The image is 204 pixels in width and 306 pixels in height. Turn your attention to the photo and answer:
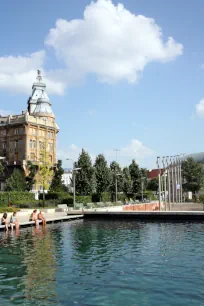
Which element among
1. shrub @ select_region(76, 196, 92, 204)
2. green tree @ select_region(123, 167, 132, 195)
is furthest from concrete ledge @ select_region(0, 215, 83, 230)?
green tree @ select_region(123, 167, 132, 195)

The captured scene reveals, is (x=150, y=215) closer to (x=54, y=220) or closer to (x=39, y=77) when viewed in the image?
(x=54, y=220)

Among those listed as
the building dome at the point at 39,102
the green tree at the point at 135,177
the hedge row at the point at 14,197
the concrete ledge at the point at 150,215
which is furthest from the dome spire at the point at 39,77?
the concrete ledge at the point at 150,215

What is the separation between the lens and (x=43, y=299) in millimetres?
12469

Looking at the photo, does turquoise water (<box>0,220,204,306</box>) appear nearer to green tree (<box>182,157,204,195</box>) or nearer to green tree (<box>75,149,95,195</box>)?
green tree (<box>75,149,95,195</box>)

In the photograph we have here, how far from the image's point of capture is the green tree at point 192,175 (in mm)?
109062

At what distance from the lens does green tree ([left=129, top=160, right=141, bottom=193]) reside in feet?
286

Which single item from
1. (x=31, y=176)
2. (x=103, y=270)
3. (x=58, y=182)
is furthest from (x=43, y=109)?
(x=103, y=270)

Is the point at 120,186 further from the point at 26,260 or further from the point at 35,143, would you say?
the point at 26,260

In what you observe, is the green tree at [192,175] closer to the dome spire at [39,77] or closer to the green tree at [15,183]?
the dome spire at [39,77]

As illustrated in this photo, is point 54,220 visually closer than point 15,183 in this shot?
Yes

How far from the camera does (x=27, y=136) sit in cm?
8500

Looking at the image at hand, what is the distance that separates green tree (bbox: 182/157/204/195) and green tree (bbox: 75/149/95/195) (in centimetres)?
5282

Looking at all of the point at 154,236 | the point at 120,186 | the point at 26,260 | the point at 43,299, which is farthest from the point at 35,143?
the point at 43,299

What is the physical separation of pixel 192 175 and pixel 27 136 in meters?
54.6
